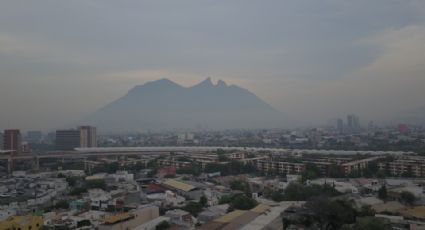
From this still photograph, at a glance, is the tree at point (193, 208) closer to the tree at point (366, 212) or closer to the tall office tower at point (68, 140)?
the tree at point (366, 212)

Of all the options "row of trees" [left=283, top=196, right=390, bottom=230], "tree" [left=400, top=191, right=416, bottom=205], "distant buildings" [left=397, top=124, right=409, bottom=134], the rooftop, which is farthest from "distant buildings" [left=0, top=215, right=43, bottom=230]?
"distant buildings" [left=397, top=124, right=409, bottom=134]

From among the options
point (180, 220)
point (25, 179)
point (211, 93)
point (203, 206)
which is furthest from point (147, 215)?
point (211, 93)

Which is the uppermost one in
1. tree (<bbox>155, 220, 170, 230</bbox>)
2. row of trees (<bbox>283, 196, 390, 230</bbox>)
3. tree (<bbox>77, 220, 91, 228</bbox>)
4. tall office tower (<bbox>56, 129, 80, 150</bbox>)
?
tall office tower (<bbox>56, 129, 80, 150</bbox>)

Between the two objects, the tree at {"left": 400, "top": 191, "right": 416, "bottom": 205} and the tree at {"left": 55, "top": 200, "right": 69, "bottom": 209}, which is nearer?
the tree at {"left": 400, "top": 191, "right": 416, "bottom": 205}

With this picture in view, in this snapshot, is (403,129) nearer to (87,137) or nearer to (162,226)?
(87,137)

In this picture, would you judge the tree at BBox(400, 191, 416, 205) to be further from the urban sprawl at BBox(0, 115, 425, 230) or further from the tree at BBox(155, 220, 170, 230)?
the tree at BBox(155, 220, 170, 230)

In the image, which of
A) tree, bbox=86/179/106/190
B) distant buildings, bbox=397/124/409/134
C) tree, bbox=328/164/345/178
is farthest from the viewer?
distant buildings, bbox=397/124/409/134

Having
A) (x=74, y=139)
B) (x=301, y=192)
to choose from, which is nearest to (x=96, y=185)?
(x=301, y=192)
